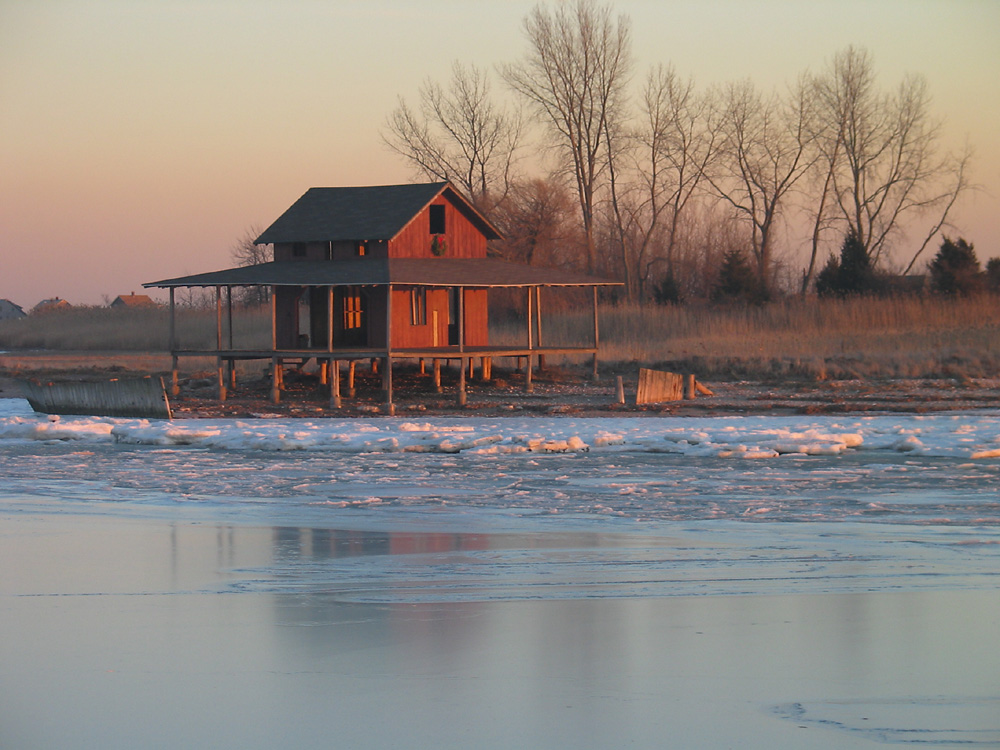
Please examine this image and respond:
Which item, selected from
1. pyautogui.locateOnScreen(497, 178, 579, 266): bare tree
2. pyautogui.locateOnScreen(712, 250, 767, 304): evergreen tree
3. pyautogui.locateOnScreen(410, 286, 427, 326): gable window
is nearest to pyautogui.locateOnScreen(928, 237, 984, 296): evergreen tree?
pyautogui.locateOnScreen(712, 250, 767, 304): evergreen tree

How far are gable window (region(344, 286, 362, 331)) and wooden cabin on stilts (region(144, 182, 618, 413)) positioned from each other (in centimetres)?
3

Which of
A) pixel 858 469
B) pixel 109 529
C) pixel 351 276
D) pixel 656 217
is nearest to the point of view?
pixel 109 529

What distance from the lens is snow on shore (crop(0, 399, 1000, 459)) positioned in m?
18.0

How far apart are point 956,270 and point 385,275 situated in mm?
30219

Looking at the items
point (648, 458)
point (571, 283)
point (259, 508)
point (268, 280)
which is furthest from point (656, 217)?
point (259, 508)

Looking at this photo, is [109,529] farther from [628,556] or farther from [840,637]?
[840,637]

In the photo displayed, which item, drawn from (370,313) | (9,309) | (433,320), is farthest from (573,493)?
(9,309)

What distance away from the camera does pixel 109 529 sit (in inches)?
458

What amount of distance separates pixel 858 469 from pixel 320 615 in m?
9.79

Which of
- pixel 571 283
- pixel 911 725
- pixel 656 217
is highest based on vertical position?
pixel 656 217

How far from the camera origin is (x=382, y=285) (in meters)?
29.3

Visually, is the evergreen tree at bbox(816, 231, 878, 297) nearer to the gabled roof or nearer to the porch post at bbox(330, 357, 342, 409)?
the gabled roof

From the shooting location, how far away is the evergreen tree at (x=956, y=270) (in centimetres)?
4847

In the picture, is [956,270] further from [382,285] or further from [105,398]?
[105,398]
